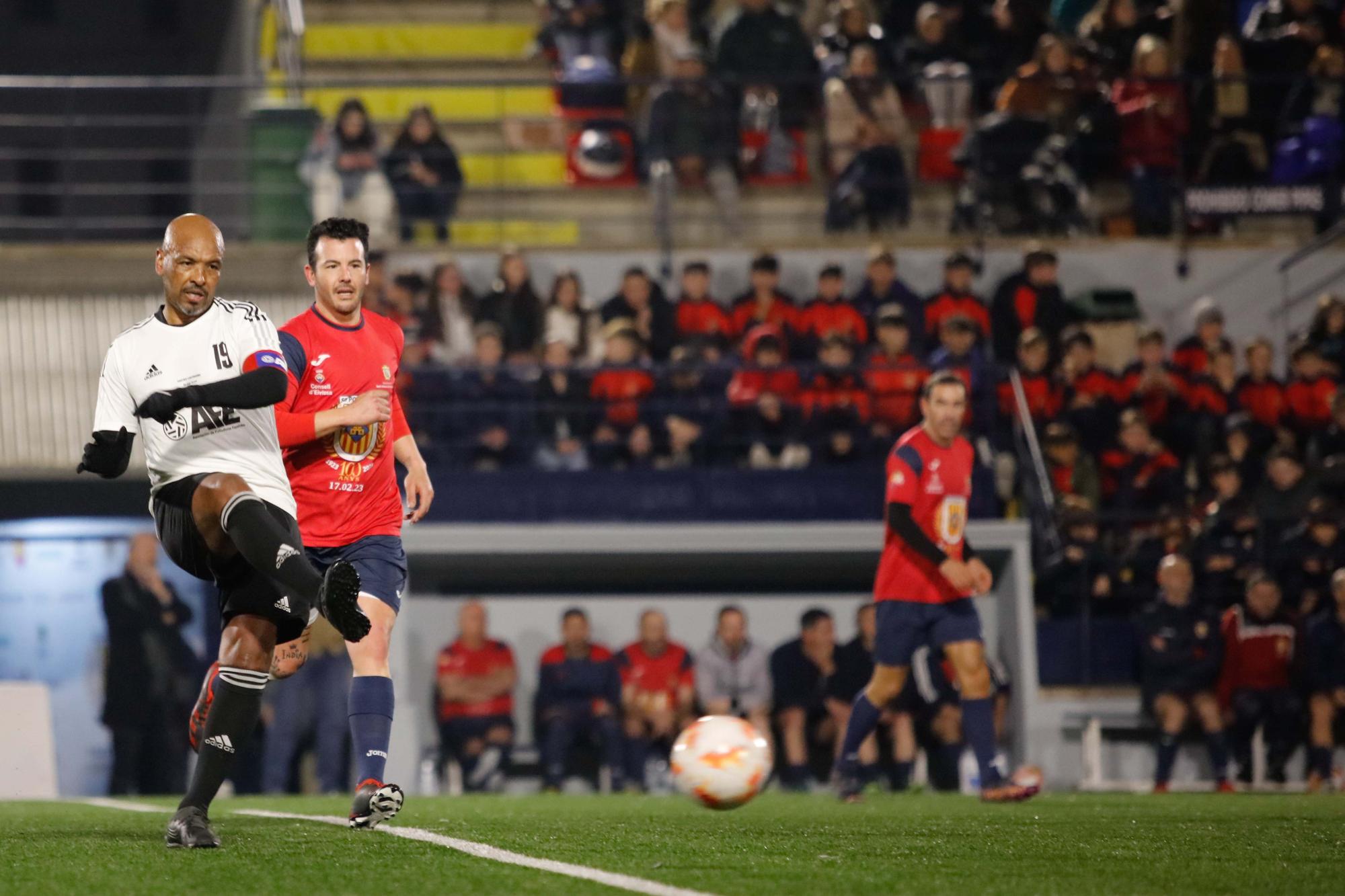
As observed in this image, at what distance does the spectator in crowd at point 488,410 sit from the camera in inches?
541

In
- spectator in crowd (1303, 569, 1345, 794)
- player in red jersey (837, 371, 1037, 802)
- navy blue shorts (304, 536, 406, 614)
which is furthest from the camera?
spectator in crowd (1303, 569, 1345, 794)

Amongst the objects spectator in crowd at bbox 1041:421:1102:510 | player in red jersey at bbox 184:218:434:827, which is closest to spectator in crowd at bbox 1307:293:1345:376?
spectator in crowd at bbox 1041:421:1102:510

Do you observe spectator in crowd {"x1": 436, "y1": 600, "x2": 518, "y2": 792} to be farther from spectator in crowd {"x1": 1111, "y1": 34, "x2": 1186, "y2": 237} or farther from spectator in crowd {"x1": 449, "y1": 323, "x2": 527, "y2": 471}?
spectator in crowd {"x1": 1111, "y1": 34, "x2": 1186, "y2": 237}

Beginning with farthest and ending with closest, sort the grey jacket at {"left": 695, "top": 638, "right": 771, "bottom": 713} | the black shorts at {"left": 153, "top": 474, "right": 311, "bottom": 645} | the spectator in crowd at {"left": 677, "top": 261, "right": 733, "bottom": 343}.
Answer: the spectator in crowd at {"left": 677, "top": 261, "right": 733, "bottom": 343}
the grey jacket at {"left": 695, "top": 638, "right": 771, "bottom": 713}
the black shorts at {"left": 153, "top": 474, "right": 311, "bottom": 645}

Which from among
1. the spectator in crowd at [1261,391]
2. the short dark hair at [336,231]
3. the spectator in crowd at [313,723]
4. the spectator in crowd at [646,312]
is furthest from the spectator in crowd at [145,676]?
the spectator in crowd at [1261,391]

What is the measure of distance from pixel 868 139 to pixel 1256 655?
581 centimetres

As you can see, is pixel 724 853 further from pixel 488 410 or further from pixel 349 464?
pixel 488 410

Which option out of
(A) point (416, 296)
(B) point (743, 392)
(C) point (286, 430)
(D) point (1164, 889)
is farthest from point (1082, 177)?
(D) point (1164, 889)

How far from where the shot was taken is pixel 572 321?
14.6 m

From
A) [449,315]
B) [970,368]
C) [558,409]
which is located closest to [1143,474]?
[970,368]

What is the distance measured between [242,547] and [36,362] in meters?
10.1

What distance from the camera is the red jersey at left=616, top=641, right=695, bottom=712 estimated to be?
1338cm

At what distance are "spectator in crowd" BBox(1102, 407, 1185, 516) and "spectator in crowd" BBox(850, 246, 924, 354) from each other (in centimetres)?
193

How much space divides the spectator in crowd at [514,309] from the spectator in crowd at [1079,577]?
4.41 meters
